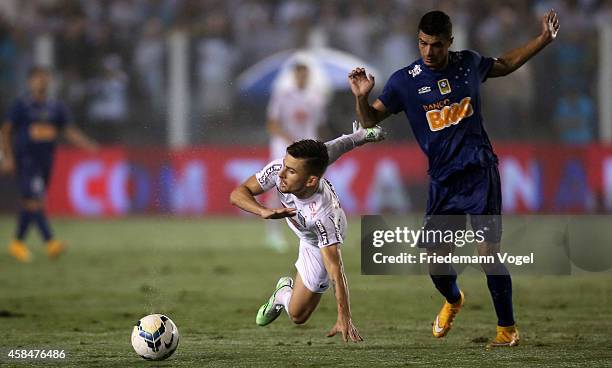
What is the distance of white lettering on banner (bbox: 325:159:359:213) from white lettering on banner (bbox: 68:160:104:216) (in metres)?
3.71

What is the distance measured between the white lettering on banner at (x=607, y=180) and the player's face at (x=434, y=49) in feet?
35.5

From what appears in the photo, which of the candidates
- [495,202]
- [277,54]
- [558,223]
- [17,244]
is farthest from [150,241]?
[495,202]

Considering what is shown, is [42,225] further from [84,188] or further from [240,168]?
[240,168]

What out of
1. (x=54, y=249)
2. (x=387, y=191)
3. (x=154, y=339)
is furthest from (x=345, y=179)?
(x=154, y=339)

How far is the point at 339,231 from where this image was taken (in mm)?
7973

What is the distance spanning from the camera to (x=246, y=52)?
19328 millimetres

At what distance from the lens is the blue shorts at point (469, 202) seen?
26.3 ft

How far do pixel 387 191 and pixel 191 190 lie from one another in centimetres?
308

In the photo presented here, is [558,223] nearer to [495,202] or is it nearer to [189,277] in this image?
[495,202]

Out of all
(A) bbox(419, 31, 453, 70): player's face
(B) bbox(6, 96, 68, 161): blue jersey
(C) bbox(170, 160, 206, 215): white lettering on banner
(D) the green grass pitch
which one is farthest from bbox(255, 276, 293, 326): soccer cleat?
(C) bbox(170, 160, 206, 215): white lettering on banner

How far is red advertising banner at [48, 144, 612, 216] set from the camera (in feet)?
61.0

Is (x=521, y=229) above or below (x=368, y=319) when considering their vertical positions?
above

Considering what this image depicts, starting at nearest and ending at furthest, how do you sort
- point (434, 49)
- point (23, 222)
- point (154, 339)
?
point (154, 339), point (434, 49), point (23, 222)

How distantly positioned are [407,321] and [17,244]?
273 inches
